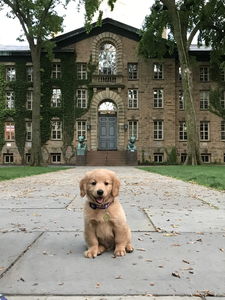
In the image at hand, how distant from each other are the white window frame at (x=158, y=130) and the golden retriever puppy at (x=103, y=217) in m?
26.8

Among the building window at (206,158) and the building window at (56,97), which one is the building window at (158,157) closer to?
the building window at (206,158)

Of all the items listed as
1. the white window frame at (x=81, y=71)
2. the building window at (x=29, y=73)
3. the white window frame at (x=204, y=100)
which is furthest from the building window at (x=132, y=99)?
the building window at (x=29, y=73)

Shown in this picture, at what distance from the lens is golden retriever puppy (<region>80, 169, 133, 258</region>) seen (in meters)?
2.47

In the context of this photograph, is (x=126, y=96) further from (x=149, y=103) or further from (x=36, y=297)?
(x=36, y=297)

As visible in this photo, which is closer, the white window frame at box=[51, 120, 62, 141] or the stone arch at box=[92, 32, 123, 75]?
the white window frame at box=[51, 120, 62, 141]

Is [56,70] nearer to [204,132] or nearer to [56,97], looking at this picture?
[56,97]

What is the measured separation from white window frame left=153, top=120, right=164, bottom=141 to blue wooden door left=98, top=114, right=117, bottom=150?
4081mm

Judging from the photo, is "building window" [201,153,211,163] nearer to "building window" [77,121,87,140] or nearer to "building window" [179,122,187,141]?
"building window" [179,122,187,141]

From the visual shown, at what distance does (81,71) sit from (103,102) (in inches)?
152

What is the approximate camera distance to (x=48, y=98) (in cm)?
2898

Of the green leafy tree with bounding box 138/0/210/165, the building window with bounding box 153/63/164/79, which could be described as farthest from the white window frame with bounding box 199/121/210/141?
the green leafy tree with bounding box 138/0/210/165

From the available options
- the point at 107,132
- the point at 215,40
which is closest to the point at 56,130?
the point at 107,132

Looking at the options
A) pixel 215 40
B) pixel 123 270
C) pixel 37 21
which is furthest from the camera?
pixel 215 40

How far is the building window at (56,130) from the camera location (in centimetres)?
2897
